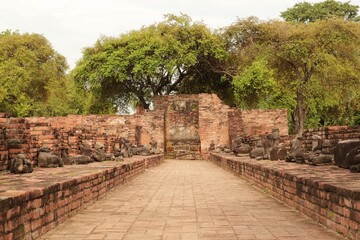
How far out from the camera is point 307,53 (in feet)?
80.0

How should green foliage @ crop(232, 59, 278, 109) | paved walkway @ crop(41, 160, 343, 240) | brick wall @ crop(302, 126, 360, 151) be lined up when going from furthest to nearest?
green foliage @ crop(232, 59, 278, 109), brick wall @ crop(302, 126, 360, 151), paved walkway @ crop(41, 160, 343, 240)

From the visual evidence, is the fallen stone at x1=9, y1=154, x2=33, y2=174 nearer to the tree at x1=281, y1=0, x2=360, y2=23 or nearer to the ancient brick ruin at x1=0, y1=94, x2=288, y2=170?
the ancient brick ruin at x1=0, y1=94, x2=288, y2=170

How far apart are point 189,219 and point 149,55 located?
2177 cm

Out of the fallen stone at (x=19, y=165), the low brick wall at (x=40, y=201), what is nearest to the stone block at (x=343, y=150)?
the low brick wall at (x=40, y=201)

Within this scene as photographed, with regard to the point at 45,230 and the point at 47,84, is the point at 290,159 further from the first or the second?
the point at 47,84

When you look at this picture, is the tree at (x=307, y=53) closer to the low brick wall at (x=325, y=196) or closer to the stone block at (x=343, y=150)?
the stone block at (x=343, y=150)

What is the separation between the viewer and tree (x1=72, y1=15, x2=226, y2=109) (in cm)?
2577

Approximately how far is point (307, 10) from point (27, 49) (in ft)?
73.9

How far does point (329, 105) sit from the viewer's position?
1193 inches

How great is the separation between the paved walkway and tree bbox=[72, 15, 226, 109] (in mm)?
18852

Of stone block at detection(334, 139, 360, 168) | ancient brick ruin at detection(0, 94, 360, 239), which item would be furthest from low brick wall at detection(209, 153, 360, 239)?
stone block at detection(334, 139, 360, 168)

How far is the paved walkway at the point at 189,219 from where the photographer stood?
4.19 meters

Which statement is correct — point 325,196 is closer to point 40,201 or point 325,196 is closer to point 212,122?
→ point 40,201

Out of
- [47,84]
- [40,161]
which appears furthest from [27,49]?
[40,161]
